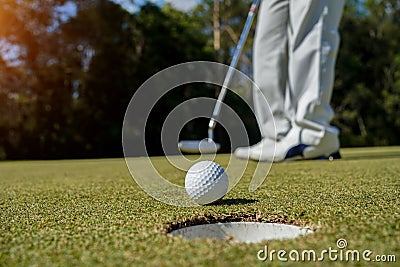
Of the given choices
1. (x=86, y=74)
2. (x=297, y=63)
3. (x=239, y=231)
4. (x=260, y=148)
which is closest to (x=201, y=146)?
(x=260, y=148)

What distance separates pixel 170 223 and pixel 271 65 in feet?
10.4

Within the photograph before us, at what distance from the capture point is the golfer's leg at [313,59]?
12.8 feet

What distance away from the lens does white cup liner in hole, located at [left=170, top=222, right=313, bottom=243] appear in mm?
1312

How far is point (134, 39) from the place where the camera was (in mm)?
14281

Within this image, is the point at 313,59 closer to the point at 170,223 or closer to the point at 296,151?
the point at 296,151

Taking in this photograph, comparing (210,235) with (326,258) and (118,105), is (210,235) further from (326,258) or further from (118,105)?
(118,105)

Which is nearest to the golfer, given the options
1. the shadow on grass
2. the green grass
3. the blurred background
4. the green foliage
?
the green grass

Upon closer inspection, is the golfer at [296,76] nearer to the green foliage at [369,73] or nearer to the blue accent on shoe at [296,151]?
the blue accent on shoe at [296,151]

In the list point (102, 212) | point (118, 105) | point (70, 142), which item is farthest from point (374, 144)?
point (102, 212)

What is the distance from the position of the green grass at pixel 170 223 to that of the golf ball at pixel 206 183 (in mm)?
58

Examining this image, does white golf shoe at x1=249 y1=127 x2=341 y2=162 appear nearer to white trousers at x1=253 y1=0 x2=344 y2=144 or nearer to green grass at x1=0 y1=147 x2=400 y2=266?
white trousers at x1=253 y1=0 x2=344 y2=144

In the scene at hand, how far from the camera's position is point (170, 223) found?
4.33ft

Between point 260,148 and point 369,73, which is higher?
point 369,73

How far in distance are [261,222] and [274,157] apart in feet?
9.62
